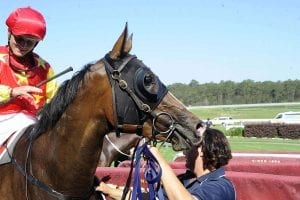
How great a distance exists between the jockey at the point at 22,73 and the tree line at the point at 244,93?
74.7 m

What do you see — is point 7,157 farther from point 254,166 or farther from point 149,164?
point 254,166

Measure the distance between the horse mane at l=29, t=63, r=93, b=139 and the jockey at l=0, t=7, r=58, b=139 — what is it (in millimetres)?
302

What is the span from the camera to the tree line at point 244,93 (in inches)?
3120

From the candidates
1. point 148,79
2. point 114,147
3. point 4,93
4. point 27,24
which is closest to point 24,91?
point 4,93

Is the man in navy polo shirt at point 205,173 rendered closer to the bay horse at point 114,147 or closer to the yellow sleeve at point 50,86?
the yellow sleeve at point 50,86

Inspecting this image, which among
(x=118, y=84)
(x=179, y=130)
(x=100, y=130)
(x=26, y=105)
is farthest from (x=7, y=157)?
(x=179, y=130)

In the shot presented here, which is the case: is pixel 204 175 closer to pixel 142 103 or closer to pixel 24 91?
pixel 142 103

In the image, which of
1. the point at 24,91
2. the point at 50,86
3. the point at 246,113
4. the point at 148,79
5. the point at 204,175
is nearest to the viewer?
the point at 148,79

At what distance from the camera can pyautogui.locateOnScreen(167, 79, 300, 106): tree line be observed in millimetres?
79250

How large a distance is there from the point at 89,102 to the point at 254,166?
296cm

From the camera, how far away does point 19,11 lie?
2.97 meters

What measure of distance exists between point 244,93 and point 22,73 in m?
80.7

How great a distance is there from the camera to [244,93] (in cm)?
8156

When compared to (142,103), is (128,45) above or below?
above
